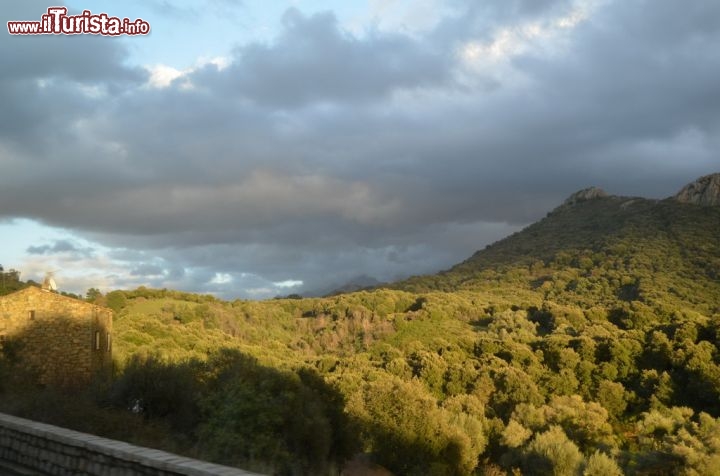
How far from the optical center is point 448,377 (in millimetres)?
44219

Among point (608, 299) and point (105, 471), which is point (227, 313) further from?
point (105, 471)

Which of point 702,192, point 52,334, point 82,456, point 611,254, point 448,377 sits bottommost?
point 448,377

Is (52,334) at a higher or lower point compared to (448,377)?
higher

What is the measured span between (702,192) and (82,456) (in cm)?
12687

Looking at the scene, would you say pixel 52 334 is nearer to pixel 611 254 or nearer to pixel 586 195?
pixel 611 254

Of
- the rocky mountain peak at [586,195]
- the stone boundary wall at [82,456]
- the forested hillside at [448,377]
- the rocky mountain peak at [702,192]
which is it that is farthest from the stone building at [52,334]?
the rocky mountain peak at [586,195]

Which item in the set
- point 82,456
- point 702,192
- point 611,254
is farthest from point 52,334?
point 702,192

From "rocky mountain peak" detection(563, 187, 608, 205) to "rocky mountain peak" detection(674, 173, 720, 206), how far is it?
20423mm

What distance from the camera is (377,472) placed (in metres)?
27.9

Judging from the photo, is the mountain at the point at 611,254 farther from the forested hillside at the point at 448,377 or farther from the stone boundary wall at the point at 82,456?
the stone boundary wall at the point at 82,456

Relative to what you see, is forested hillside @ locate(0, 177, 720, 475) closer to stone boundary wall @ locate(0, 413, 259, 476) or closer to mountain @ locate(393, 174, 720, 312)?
mountain @ locate(393, 174, 720, 312)

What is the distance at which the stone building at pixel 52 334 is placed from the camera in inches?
1080

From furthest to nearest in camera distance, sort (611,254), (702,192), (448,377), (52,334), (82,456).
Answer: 1. (702,192)
2. (611,254)
3. (448,377)
4. (52,334)
5. (82,456)

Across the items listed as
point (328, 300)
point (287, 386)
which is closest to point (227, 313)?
point (328, 300)
